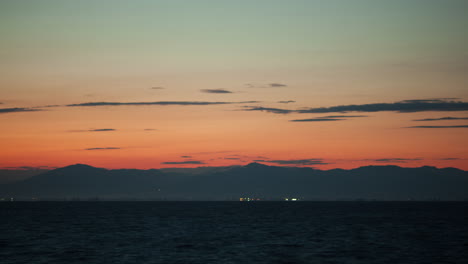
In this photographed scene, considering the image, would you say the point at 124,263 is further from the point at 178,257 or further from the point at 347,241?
the point at 347,241

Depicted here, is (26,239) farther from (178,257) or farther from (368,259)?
(368,259)

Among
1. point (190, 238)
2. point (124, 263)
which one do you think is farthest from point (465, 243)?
point (124, 263)

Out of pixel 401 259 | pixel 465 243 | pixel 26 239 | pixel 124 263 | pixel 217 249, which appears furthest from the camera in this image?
pixel 26 239

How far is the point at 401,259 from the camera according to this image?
238 ft

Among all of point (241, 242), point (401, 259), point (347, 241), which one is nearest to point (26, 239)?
point (241, 242)

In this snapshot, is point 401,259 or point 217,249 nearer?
point 401,259

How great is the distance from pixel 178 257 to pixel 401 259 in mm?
26554

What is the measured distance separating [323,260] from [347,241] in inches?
1091

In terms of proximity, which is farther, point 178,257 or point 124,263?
point 178,257

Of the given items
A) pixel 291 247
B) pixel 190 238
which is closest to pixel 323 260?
pixel 291 247

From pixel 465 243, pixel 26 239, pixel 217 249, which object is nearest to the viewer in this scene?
pixel 217 249

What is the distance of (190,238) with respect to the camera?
104688 millimetres

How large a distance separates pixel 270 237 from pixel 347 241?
14.8 meters

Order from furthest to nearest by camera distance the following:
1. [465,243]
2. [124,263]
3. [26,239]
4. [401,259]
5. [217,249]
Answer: [26,239]
[465,243]
[217,249]
[401,259]
[124,263]
